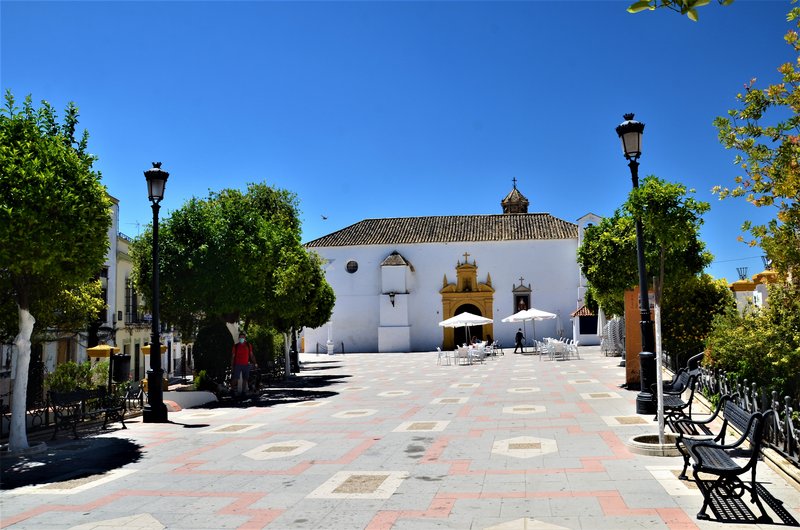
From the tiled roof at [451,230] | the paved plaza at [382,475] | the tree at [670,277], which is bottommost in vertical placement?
the paved plaza at [382,475]

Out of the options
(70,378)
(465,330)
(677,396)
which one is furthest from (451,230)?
(677,396)

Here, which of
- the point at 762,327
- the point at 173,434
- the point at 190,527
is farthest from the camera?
the point at 173,434

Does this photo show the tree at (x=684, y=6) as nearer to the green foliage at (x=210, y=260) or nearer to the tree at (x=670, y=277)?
the tree at (x=670, y=277)

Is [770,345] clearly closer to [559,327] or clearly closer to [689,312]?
[689,312]

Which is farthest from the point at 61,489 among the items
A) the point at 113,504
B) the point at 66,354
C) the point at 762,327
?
the point at 66,354

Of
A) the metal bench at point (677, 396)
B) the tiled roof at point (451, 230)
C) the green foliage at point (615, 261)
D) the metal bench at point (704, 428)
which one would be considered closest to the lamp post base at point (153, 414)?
the metal bench at point (677, 396)

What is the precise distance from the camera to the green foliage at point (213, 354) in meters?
18.4

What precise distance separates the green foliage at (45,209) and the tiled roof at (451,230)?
40.6 meters

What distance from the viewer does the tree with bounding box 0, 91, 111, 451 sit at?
29.1 ft

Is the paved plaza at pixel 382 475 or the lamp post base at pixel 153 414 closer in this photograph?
the paved plaza at pixel 382 475

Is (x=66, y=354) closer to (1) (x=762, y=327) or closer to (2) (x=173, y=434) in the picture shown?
(2) (x=173, y=434)

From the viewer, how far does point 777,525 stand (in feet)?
17.1

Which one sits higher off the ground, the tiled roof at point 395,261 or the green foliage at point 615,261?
the tiled roof at point 395,261

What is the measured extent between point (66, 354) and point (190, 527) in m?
21.8
